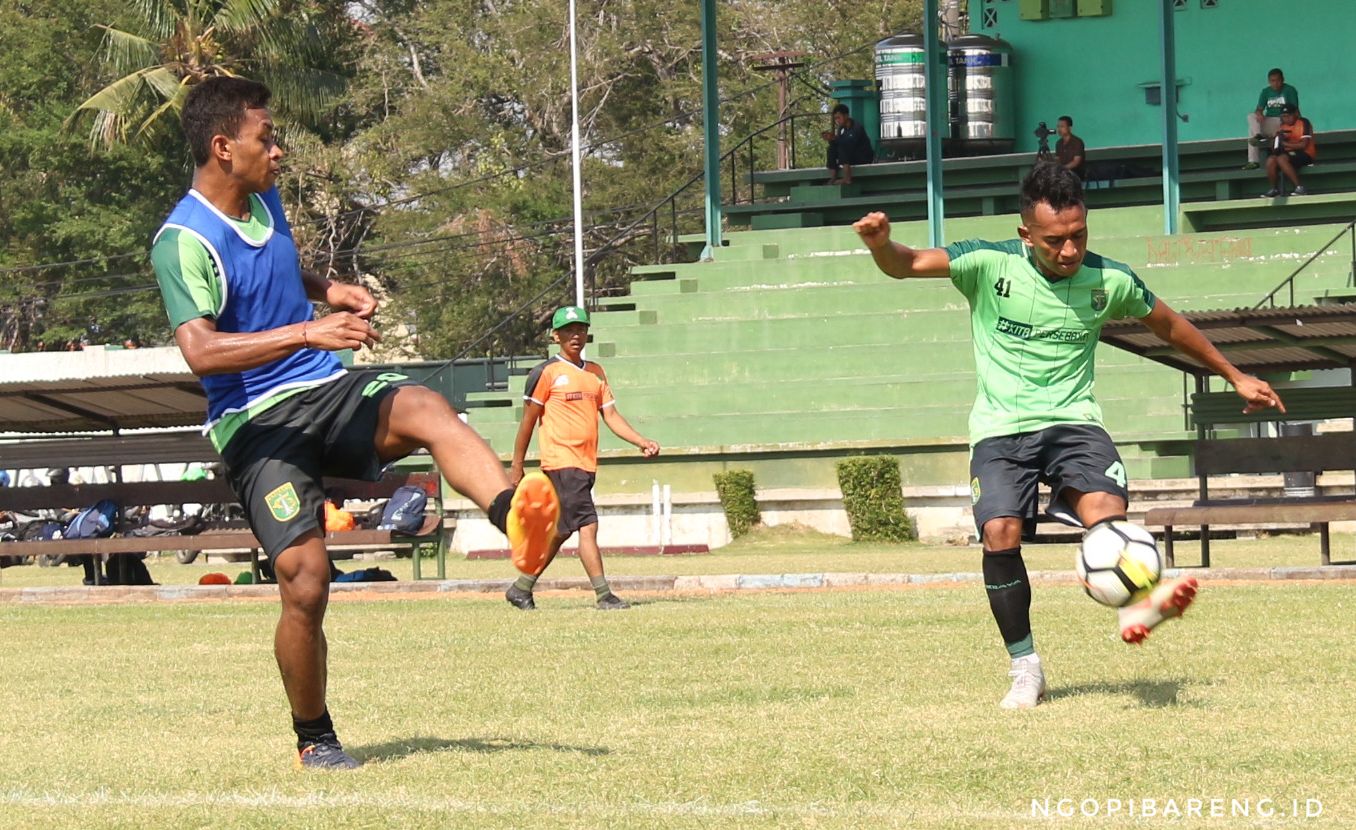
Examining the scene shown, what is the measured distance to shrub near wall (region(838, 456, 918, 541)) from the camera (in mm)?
28094

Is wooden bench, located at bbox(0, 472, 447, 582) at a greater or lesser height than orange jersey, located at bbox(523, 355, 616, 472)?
lesser

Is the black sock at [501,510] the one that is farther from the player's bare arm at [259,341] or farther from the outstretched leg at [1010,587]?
the outstretched leg at [1010,587]

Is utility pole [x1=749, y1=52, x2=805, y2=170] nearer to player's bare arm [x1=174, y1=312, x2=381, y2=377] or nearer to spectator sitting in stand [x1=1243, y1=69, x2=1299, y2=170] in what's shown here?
spectator sitting in stand [x1=1243, y1=69, x2=1299, y2=170]

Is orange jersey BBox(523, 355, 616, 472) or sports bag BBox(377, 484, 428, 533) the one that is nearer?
orange jersey BBox(523, 355, 616, 472)

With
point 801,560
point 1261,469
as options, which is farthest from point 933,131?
point 1261,469

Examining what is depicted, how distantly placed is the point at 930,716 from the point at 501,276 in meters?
46.2

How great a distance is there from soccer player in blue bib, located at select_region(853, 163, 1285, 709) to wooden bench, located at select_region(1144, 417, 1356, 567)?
8.77m

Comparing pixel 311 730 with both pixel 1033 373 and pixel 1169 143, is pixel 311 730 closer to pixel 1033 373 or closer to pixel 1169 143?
pixel 1033 373

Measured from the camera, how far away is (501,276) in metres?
53.6

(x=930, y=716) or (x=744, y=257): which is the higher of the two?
(x=744, y=257)

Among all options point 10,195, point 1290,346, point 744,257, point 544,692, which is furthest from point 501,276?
point 544,692

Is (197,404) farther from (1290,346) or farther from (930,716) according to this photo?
(930,716)

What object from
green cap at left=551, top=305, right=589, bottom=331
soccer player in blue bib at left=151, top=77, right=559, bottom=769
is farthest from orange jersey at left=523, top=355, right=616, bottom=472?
soccer player in blue bib at left=151, top=77, right=559, bottom=769

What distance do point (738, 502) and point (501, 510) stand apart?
22872 millimetres
